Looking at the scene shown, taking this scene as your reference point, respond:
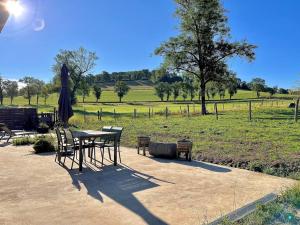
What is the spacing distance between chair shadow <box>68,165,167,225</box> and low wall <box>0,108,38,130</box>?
33.7ft

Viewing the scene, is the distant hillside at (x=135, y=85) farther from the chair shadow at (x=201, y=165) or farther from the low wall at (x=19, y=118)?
the chair shadow at (x=201, y=165)

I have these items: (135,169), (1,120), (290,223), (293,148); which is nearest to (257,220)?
(290,223)

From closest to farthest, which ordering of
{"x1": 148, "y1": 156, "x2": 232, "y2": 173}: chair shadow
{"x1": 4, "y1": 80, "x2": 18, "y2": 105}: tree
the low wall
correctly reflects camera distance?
{"x1": 148, "y1": 156, "x2": 232, "y2": 173}: chair shadow → the low wall → {"x1": 4, "y1": 80, "x2": 18, "y2": 105}: tree

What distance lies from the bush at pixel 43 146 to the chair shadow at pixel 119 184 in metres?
2.72

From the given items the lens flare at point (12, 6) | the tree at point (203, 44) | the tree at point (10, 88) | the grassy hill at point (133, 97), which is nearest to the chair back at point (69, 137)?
the lens flare at point (12, 6)

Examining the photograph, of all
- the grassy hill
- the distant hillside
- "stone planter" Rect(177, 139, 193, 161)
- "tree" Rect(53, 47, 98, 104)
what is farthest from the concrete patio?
the distant hillside

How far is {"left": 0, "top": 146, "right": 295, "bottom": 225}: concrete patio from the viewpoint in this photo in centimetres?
413

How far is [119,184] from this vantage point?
569 centimetres

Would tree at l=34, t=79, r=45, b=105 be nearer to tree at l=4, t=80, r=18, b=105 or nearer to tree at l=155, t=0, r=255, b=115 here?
tree at l=4, t=80, r=18, b=105

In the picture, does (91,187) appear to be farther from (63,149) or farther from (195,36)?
(195,36)

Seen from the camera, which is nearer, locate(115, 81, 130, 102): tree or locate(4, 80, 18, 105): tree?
locate(4, 80, 18, 105): tree

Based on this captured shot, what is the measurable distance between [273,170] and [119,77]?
361 feet

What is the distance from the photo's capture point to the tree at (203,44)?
2645cm

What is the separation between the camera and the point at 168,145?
8.16 m
